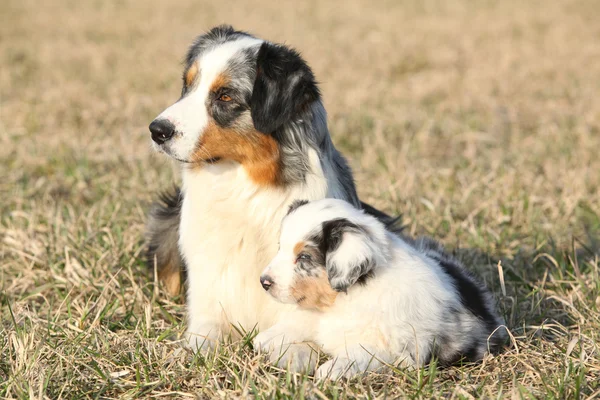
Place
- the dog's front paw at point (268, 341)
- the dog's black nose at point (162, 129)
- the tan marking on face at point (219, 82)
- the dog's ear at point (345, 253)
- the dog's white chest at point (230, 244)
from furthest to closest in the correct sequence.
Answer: the dog's white chest at point (230, 244) < the tan marking on face at point (219, 82) < the dog's black nose at point (162, 129) < the dog's front paw at point (268, 341) < the dog's ear at point (345, 253)

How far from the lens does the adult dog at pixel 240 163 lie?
4.01 metres

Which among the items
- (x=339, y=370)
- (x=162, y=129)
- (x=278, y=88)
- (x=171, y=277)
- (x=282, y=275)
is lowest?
(x=171, y=277)

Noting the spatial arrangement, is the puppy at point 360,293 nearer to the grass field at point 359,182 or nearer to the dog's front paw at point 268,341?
the dog's front paw at point 268,341

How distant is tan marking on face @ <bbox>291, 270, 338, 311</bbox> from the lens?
3572 millimetres

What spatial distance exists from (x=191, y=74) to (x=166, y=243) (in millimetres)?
1447

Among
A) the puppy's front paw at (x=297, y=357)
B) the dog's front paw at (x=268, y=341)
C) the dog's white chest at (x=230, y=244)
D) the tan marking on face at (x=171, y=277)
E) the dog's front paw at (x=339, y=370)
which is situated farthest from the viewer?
the tan marking on face at (x=171, y=277)

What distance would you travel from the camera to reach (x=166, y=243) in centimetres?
523

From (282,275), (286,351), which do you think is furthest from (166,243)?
(282,275)

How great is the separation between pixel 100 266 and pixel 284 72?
2.13m

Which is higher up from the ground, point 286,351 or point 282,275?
point 282,275

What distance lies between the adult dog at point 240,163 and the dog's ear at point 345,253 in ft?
1.82

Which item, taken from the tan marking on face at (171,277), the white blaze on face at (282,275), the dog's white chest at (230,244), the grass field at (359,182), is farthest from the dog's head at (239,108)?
the tan marking on face at (171,277)

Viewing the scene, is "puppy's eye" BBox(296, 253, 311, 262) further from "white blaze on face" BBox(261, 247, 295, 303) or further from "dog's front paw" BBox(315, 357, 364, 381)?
"dog's front paw" BBox(315, 357, 364, 381)

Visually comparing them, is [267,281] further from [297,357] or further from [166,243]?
[166,243]
